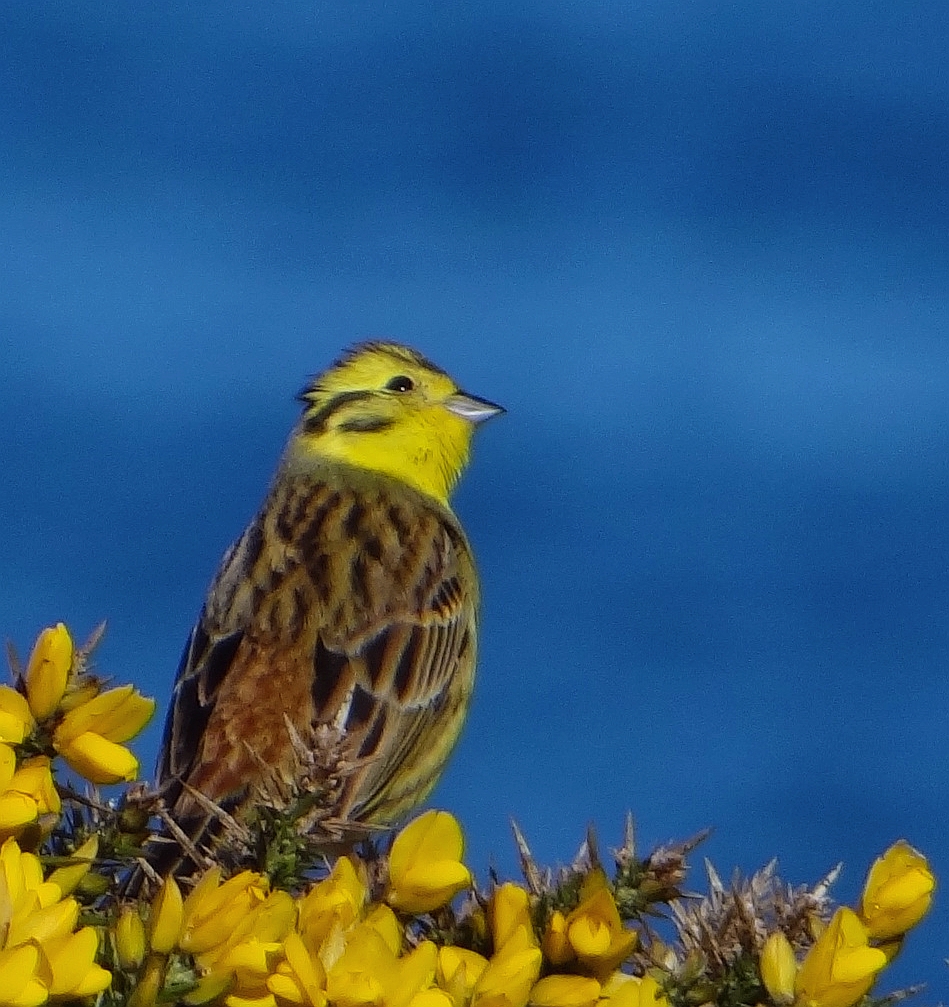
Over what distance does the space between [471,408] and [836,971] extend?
3346 mm

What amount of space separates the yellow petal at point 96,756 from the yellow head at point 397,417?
3.23 metres

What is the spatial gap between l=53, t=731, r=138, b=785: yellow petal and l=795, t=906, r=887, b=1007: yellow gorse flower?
709mm

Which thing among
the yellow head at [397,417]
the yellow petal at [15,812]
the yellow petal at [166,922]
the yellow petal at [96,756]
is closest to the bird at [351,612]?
the yellow head at [397,417]

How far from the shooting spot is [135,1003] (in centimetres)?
159

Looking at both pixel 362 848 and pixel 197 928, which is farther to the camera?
pixel 362 848

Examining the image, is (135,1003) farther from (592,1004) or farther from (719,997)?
(719,997)

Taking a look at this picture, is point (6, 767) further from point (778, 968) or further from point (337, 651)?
point (337, 651)

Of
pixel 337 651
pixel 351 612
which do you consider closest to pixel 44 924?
pixel 337 651

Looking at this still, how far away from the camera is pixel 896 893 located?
196 cm

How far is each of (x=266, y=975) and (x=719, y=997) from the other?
49cm

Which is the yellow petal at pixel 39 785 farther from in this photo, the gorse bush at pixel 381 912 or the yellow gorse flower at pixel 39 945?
the yellow gorse flower at pixel 39 945

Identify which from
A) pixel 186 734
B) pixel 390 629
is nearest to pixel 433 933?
pixel 186 734

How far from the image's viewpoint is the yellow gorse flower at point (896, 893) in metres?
1.97

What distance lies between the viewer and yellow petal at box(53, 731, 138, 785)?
190 cm
